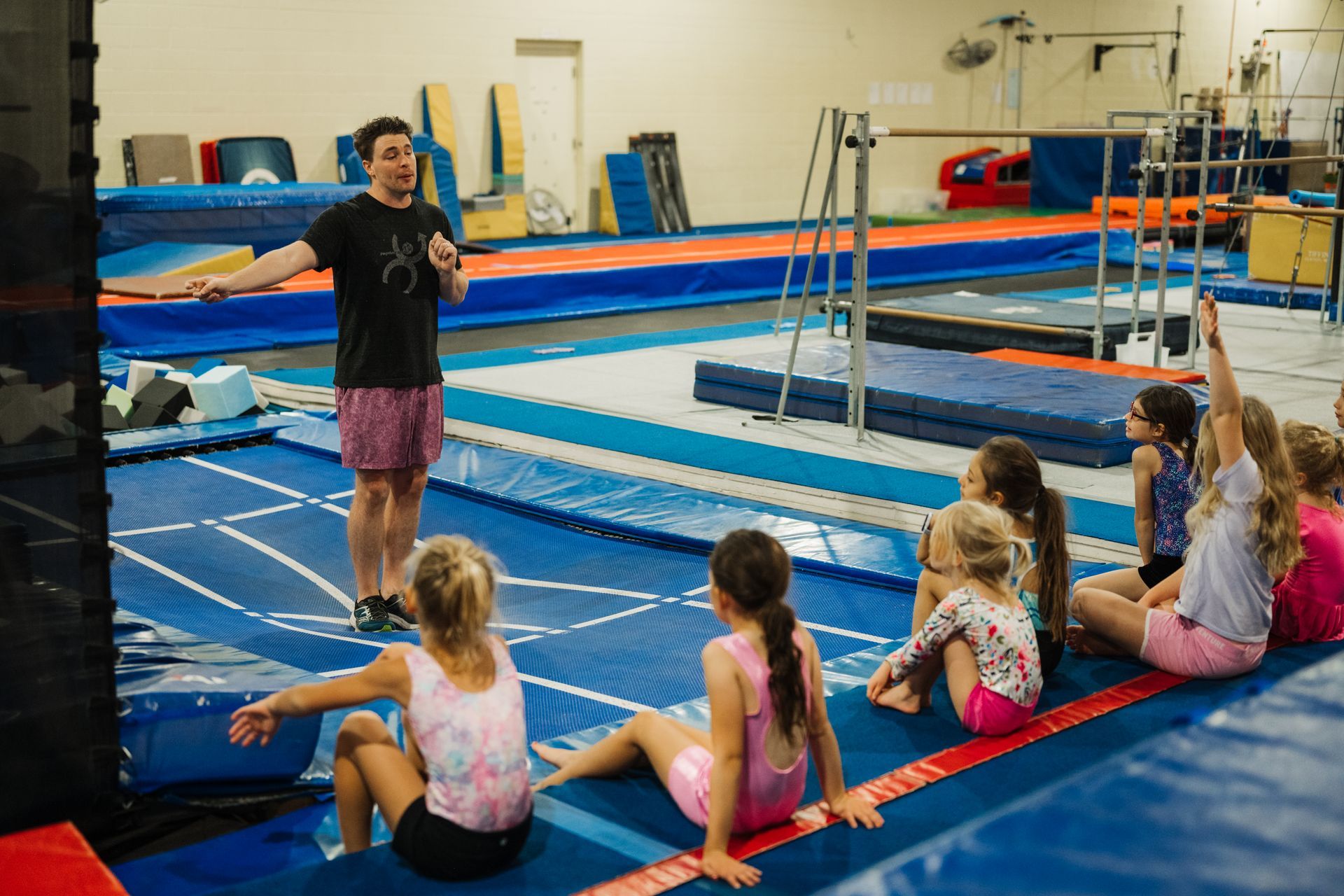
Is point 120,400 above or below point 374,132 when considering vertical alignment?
below

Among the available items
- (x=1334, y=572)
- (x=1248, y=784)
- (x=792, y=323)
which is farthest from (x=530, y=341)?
(x=1248, y=784)

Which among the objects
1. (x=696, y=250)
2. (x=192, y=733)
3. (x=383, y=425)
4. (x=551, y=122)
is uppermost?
(x=551, y=122)

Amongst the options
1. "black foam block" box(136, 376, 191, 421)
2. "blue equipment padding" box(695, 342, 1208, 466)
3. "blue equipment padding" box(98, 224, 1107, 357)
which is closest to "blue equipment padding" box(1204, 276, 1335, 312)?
"blue equipment padding" box(98, 224, 1107, 357)

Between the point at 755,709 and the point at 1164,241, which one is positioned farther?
the point at 1164,241

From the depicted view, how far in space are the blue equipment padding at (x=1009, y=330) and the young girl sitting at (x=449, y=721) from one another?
5.98m

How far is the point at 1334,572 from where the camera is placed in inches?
142

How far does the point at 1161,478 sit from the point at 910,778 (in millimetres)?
1343

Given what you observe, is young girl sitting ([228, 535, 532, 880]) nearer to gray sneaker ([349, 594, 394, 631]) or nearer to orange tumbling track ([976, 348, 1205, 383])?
gray sneaker ([349, 594, 394, 631])

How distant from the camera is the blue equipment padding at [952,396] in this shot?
230 inches

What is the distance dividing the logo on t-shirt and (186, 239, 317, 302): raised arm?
0.20 meters

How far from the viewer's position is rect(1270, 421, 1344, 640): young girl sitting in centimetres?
357

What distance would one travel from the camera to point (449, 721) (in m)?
2.40

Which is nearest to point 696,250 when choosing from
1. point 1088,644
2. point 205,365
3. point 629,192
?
point 629,192

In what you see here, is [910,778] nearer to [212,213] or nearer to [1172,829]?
[1172,829]
